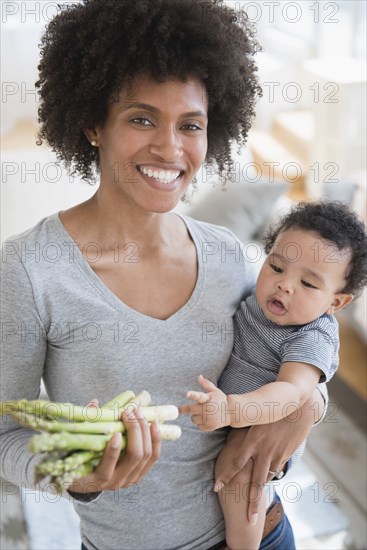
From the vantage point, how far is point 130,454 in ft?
3.07

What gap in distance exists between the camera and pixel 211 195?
315 cm

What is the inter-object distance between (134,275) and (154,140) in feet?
0.80

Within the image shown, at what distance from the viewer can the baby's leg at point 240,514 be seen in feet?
4.10

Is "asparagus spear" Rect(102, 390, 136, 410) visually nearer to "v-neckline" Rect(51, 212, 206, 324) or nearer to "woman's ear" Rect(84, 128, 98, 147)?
"v-neckline" Rect(51, 212, 206, 324)

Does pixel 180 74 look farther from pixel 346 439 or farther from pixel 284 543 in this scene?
pixel 346 439

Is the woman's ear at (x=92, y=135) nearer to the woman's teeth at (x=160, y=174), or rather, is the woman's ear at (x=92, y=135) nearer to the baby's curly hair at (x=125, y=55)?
the baby's curly hair at (x=125, y=55)

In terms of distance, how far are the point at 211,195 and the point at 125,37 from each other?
195 centimetres

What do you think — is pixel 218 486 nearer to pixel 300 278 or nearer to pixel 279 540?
pixel 279 540

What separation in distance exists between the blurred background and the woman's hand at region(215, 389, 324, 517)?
583 millimetres

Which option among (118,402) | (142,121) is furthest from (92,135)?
(118,402)

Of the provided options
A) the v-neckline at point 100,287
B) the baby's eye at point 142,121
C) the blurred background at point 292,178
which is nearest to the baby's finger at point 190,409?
the v-neckline at point 100,287

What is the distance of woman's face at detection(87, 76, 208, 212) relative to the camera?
3.92 feet

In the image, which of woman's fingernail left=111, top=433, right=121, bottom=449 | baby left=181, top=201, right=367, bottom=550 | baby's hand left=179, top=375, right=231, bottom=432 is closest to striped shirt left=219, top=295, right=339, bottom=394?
baby left=181, top=201, right=367, bottom=550

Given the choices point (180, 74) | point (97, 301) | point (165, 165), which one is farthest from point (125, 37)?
Result: point (97, 301)
